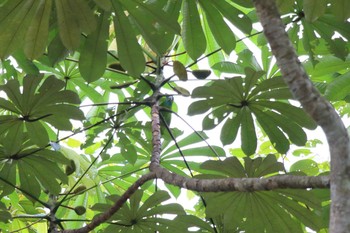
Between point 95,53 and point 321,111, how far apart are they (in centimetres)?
101

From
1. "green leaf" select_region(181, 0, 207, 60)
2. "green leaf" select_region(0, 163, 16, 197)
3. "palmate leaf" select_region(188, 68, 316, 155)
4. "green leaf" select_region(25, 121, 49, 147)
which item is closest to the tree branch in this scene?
"palmate leaf" select_region(188, 68, 316, 155)

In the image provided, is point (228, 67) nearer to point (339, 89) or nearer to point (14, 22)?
point (339, 89)

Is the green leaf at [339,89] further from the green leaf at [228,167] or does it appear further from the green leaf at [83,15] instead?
the green leaf at [83,15]

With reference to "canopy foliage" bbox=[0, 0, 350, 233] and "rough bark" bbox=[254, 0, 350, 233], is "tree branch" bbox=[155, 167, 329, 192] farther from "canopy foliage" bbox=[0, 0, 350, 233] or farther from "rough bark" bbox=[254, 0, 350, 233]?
"canopy foliage" bbox=[0, 0, 350, 233]

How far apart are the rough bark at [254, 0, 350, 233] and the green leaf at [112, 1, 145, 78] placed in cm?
73

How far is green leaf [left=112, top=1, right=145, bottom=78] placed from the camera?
5.13 feet

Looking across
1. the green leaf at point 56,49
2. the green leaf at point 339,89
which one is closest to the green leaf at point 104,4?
the green leaf at point 56,49

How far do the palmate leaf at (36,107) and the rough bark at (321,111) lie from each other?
960 mm

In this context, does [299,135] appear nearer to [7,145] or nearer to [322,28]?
[322,28]

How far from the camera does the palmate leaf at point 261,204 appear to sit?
153cm

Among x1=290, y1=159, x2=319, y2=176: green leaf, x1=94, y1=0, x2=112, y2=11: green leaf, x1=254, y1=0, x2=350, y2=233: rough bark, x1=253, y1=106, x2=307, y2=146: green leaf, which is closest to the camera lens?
x1=254, y1=0, x2=350, y2=233: rough bark

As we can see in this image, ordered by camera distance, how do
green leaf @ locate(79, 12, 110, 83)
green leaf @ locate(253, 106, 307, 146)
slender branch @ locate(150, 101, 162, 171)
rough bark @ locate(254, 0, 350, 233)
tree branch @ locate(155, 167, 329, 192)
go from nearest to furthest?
rough bark @ locate(254, 0, 350, 233) → tree branch @ locate(155, 167, 329, 192) → slender branch @ locate(150, 101, 162, 171) → green leaf @ locate(79, 12, 110, 83) → green leaf @ locate(253, 106, 307, 146)

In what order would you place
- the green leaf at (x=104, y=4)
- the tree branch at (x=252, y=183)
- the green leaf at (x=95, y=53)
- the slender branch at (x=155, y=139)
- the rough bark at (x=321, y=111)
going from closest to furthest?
the rough bark at (x=321, y=111), the tree branch at (x=252, y=183), the green leaf at (x=104, y=4), the slender branch at (x=155, y=139), the green leaf at (x=95, y=53)

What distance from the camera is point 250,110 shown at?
5.72ft
